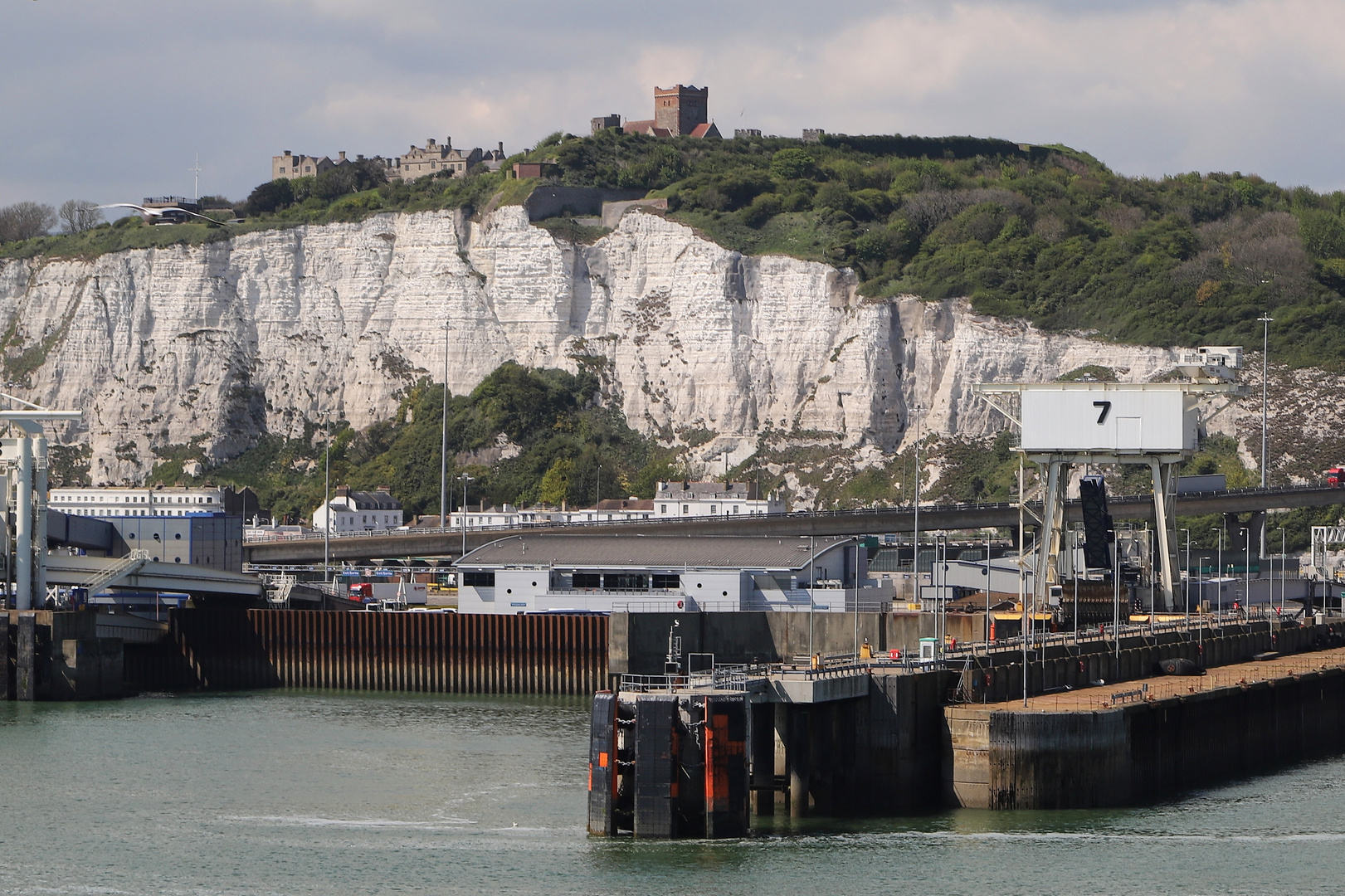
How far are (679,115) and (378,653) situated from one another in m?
113

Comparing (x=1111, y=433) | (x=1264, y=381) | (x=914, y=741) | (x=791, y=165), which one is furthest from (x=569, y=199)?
(x=914, y=741)

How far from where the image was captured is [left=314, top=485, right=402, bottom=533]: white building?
13362 cm

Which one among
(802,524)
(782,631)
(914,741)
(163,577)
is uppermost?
(802,524)

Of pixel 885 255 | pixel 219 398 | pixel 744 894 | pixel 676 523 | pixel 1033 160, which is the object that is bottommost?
pixel 744 894

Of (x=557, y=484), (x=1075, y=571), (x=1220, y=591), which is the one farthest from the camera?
(x=557, y=484)

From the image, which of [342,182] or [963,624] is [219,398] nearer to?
[342,182]

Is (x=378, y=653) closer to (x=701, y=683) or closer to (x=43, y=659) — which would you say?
(x=43, y=659)

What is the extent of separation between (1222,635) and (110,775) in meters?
36.4

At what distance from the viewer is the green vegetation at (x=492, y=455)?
5492 inches

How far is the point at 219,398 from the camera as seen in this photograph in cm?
15312

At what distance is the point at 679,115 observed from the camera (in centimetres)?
18362

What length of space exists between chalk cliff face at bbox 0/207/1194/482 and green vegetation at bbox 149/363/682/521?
2098mm

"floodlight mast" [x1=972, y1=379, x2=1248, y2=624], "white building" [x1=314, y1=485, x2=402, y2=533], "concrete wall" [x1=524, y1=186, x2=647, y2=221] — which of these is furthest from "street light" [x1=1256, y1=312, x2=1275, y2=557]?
"white building" [x1=314, y1=485, x2=402, y2=533]

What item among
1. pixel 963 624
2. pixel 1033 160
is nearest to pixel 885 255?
Answer: pixel 1033 160
